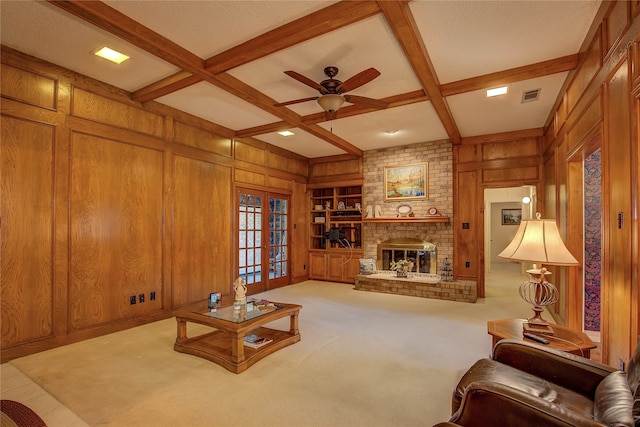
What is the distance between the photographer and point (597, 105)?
258 cm

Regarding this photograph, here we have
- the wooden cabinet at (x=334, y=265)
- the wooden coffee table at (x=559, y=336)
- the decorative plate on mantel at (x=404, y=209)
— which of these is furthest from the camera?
the wooden cabinet at (x=334, y=265)

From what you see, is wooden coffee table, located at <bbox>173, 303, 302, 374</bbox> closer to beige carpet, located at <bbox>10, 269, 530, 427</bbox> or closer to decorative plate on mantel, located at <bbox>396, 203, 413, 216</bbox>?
beige carpet, located at <bbox>10, 269, 530, 427</bbox>

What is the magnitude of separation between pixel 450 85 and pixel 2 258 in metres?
4.91

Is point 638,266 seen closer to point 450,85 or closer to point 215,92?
point 450,85

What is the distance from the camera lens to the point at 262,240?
20.8 ft

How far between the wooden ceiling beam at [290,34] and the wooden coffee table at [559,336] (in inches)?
99.9

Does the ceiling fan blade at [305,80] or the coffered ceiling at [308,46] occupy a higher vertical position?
the coffered ceiling at [308,46]

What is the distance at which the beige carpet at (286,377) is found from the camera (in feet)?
7.03

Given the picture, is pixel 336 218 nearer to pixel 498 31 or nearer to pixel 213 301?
pixel 213 301

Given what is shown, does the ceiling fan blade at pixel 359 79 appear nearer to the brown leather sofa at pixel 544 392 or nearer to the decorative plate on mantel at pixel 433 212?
the brown leather sofa at pixel 544 392

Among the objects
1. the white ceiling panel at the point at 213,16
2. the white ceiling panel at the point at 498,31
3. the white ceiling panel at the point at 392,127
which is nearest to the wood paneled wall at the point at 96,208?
the white ceiling panel at the point at 213,16

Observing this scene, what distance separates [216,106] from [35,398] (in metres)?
Result: 3.61

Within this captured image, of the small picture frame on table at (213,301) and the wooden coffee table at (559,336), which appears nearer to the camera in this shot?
the wooden coffee table at (559,336)

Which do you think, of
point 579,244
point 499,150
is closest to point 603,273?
point 579,244
